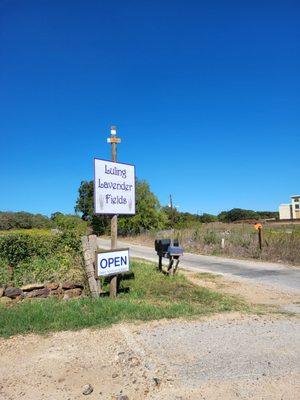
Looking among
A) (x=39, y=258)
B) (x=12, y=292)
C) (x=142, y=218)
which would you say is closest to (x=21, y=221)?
(x=142, y=218)

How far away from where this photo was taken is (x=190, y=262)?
19.0 metres

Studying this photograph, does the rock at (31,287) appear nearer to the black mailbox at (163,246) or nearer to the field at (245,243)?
the black mailbox at (163,246)

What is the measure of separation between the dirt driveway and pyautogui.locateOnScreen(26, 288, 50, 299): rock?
2.66 metres

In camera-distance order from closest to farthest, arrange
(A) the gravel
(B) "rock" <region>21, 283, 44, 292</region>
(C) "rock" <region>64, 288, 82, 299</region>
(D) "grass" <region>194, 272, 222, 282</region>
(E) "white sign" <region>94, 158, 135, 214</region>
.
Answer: (A) the gravel → (B) "rock" <region>21, 283, 44, 292</region> → (C) "rock" <region>64, 288, 82, 299</region> → (E) "white sign" <region>94, 158, 135, 214</region> → (D) "grass" <region>194, 272, 222, 282</region>

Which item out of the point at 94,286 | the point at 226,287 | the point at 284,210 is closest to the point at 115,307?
the point at 94,286

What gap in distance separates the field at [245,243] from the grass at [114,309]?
987cm

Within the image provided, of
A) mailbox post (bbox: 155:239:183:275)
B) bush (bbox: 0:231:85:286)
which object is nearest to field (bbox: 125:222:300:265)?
mailbox post (bbox: 155:239:183:275)

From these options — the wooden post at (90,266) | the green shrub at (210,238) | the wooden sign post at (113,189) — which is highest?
the wooden sign post at (113,189)

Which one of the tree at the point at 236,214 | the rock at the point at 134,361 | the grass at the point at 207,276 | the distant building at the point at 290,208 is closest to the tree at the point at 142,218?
the grass at the point at 207,276

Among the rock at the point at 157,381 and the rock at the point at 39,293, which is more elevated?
the rock at the point at 39,293

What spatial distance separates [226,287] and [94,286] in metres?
4.17

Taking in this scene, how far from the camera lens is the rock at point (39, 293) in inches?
351

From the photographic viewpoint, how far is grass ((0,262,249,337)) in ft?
22.4

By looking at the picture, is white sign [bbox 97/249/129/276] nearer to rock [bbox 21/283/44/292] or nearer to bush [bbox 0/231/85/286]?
bush [bbox 0/231/85/286]
